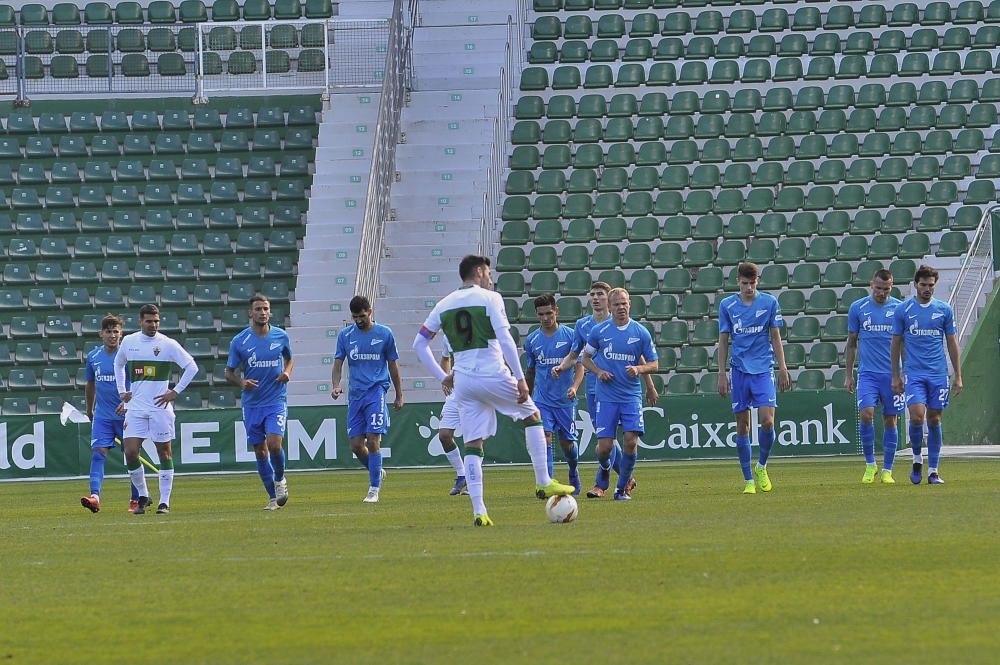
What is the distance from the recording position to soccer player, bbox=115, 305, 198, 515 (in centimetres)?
1695

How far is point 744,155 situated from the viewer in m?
33.4

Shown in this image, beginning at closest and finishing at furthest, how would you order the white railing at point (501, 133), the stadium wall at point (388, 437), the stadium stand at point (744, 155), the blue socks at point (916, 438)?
1. the blue socks at point (916, 438)
2. the stadium wall at point (388, 437)
3. the stadium stand at point (744, 155)
4. the white railing at point (501, 133)

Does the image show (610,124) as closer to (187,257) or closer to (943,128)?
(943,128)

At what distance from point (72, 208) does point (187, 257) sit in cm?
297

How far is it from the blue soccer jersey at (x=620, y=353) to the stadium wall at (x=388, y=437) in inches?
419

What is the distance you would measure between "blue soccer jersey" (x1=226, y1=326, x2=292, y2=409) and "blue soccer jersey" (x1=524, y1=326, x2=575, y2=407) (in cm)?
287

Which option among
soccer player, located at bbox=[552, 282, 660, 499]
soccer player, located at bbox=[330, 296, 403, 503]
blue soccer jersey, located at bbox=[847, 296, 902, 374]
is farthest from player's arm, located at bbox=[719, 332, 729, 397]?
soccer player, located at bbox=[330, 296, 403, 503]

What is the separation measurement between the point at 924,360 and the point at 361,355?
603 centimetres

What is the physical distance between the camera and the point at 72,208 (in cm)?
3378

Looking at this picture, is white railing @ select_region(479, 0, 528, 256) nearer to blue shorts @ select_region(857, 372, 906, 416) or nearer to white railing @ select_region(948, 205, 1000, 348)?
white railing @ select_region(948, 205, 1000, 348)

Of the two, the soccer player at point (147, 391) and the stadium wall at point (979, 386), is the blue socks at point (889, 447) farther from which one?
the stadium wall at point (979, 386)

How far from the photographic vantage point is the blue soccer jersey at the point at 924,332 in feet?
56.6

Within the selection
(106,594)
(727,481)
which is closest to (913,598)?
(106,594)

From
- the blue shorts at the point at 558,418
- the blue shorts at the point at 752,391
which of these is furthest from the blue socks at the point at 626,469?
the blue shorts at the point at 558,418
